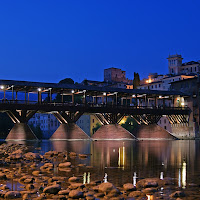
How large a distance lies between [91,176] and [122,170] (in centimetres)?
325

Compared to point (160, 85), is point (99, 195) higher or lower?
lower

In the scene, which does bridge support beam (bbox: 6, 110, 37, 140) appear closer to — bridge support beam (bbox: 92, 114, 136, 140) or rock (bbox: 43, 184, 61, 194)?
bridge support beam (bbox: 92, 114, 136, 140)

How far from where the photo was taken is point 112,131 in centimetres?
6831

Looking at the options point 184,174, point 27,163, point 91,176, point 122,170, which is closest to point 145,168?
point 122,170

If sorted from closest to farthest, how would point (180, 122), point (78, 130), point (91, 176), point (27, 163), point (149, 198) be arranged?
point (149, 198) < point (91, 176) < point (27, 163) < point (78, 130) < point (180, 122)

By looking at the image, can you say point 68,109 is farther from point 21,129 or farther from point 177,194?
point 177,194

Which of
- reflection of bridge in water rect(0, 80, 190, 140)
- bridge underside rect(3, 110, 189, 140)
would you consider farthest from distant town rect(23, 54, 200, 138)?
bridge underside rect(3, 110, 189, 140)

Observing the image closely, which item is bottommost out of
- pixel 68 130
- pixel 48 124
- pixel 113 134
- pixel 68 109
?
pixel 113 134

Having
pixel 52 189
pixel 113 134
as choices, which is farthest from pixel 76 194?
pixel 113 134

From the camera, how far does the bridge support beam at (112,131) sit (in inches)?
2680

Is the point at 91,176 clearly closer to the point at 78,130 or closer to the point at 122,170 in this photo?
the point at 122,170

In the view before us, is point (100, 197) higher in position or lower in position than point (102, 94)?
lower

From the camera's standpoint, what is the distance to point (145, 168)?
22688 millimetres

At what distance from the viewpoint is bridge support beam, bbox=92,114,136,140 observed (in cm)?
6806
